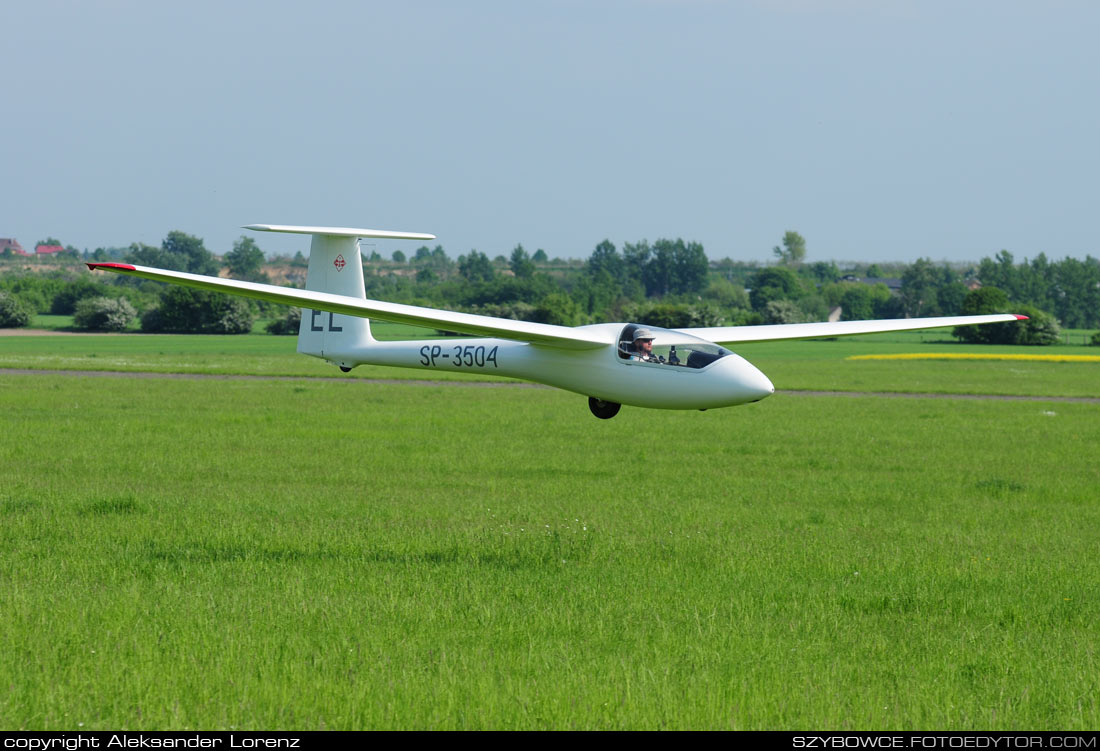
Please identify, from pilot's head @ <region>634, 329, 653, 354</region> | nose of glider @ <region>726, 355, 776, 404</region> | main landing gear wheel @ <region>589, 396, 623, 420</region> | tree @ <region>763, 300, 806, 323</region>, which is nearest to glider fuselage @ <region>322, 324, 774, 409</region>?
nose of glider @ <region>726, 355, 776, 404</region>

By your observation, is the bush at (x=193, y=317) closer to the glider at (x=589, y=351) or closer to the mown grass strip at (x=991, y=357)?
the mown grass strip at (x=991, y=357)

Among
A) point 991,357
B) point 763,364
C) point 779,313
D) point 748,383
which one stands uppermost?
point 779,313

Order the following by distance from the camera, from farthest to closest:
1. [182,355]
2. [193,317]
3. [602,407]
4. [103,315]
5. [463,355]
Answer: [103,315] → [193,317] → [182,355] → [463,355] → [602,407]

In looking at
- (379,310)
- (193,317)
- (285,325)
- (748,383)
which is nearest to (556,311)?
(285,325)

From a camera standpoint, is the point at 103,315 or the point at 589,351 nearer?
the point at 589,351

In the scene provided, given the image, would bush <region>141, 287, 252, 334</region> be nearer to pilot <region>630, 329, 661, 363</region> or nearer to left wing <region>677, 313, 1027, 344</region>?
left wing <region>677, 313, 1027, 344</region>

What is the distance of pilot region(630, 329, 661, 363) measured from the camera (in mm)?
16000

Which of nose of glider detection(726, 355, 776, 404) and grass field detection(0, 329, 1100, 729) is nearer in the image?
grass field detection(0, 329, 1100, 729)

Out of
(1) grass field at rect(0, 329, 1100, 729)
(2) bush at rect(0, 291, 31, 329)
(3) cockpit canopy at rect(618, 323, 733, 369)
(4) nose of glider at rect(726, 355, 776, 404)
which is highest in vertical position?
(3) cockpit canopy at rect(618, 323, 733, 369)

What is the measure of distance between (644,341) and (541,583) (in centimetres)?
568

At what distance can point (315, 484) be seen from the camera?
107 feet

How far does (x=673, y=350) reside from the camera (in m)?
15.9

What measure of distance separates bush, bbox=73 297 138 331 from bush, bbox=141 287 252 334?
3.62 metres

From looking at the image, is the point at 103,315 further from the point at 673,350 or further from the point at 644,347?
the point at 673,350
